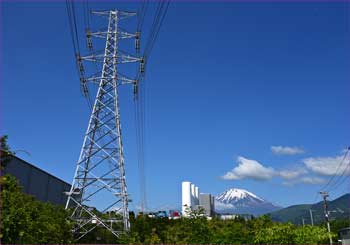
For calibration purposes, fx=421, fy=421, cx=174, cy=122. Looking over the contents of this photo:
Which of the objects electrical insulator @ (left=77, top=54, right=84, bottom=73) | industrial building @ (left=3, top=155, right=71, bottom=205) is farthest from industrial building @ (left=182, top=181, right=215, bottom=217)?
electrical insulator @ (left=77, top=54, right=84, bottom=73)

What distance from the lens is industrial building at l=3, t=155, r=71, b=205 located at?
36.1 meters

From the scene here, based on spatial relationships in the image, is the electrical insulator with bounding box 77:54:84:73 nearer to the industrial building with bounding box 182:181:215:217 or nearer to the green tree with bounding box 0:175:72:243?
the green tree with bounding box 0:175:72:243

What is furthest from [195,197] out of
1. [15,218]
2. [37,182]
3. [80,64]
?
[15,218]

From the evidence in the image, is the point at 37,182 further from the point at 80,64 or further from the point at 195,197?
the point at 195,197

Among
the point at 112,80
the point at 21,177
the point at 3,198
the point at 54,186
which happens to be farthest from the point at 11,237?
the point at 54,186

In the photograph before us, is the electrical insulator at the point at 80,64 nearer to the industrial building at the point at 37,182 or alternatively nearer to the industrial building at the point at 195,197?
the industrial building at the point at 37,182

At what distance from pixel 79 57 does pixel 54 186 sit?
21020 mm

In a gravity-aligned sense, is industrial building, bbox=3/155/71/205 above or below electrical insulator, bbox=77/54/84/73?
below

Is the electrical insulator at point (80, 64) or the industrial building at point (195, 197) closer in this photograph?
the electrical insulator at point (80, 64)

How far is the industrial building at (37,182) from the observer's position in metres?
36.1

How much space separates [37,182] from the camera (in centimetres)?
4125

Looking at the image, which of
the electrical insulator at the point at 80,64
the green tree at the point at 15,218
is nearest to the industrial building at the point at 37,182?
the electrical insulator at the point at 80,64

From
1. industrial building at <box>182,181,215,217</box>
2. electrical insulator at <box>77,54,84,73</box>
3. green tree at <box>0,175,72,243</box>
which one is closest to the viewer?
green tree at <box>0,175,72,243</box>

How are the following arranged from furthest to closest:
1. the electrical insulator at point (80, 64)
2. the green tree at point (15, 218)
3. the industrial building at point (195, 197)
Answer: the industrial building at point (195, 197) → the electrical insulator at point (80, 64) → the green tree at point (15, 218)
